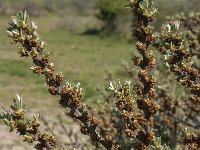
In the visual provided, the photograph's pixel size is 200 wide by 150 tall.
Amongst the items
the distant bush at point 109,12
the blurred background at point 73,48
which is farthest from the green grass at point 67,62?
the distant bush at point 109,12

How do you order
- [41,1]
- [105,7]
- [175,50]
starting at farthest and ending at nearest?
[41,1] < [105,7] < [175,50]

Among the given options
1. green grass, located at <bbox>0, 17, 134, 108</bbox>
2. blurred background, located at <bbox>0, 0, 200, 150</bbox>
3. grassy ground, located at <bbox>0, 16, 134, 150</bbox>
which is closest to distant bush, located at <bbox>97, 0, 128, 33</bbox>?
blurred background, located at <bbox>0, 0, 200, 150</bbox>

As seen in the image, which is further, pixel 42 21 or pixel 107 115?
pixel 42 21

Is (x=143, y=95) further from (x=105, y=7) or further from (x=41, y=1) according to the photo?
(x=41, y=1)

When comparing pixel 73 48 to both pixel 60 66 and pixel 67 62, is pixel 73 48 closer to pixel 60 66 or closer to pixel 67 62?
pixel 67 62

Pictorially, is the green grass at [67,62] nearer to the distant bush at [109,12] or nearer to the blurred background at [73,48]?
the blurred background at [73,48]

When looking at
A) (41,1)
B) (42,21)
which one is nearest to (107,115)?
(42,21)

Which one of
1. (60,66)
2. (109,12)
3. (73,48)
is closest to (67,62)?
(60,66)

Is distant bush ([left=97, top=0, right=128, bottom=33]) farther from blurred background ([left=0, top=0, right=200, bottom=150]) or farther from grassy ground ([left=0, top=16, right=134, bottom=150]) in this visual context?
grassy ground ([left=0, top=16, right=134, bottom=150])
